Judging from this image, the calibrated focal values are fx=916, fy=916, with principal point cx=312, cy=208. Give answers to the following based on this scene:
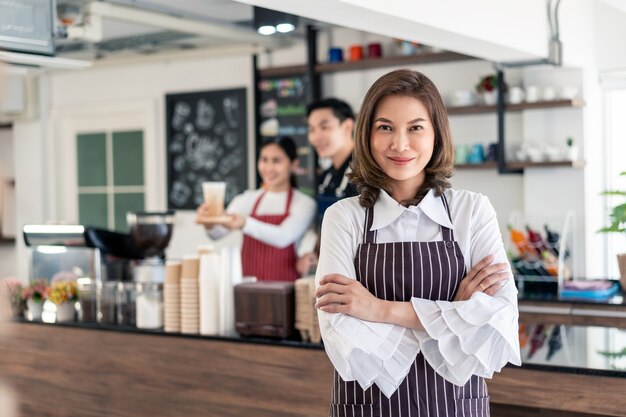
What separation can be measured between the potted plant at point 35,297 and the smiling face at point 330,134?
1.47 m

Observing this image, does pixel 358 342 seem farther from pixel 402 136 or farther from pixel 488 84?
pixel 488 84

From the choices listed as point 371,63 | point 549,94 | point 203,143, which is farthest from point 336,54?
point 549,94

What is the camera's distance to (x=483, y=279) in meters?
1.92

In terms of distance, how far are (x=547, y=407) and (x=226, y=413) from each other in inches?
52.6

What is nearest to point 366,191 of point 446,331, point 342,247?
point 342,247

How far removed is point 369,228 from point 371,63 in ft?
14.5

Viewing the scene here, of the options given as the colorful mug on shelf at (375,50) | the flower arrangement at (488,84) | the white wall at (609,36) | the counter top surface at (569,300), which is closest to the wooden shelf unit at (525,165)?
the flower arrangement at (488,84)

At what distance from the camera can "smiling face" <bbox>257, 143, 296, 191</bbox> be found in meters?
4.65

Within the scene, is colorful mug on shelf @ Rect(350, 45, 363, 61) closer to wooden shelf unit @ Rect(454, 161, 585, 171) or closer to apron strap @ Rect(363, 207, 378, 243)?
wooden shelf unit @ Rect(454, 161, 585, 171)

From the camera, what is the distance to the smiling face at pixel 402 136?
6.41ft

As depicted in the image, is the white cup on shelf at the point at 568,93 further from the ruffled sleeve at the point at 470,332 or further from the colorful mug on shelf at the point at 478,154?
the ruffled sleeve at the point at 470,332

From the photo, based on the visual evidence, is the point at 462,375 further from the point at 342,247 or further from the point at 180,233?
the point at 180,233

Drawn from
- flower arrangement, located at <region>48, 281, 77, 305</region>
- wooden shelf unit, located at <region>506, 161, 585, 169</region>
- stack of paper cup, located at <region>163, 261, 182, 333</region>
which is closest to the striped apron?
stack of paper cup, located at <region>163, 261, 182, 333</region>

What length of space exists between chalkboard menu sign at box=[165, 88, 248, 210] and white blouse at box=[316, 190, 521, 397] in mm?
5037
